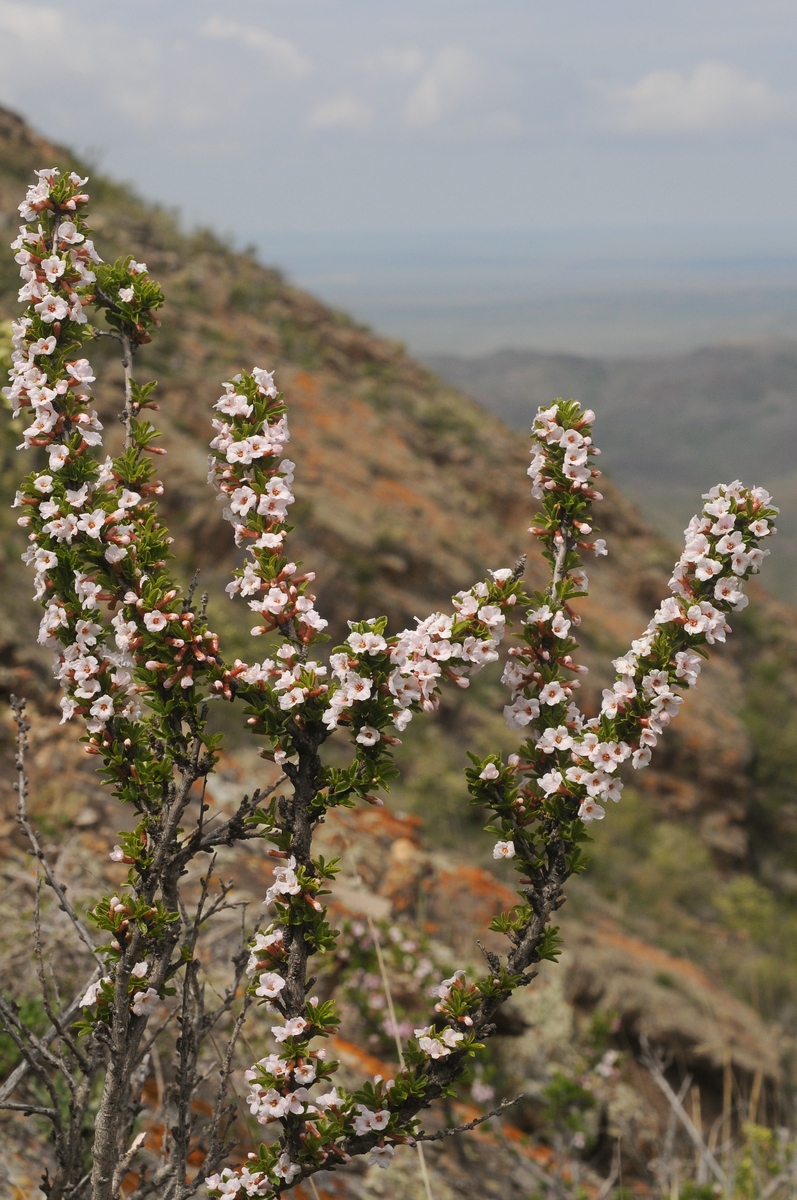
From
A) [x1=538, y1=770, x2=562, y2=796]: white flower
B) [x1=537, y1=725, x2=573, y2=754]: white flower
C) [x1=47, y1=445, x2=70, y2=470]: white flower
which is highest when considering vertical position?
[x1=47, y1=445, x2=70, y2=470]: white flower

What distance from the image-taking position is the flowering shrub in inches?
100

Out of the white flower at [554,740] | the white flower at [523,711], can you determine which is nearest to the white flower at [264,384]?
the white flower at [523,711]

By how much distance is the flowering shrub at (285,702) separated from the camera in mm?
2551

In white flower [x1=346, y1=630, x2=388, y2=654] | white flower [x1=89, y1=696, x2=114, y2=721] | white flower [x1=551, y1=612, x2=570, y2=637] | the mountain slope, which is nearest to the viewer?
white flower [x1=346, y1=630, x2=388, y2=654]

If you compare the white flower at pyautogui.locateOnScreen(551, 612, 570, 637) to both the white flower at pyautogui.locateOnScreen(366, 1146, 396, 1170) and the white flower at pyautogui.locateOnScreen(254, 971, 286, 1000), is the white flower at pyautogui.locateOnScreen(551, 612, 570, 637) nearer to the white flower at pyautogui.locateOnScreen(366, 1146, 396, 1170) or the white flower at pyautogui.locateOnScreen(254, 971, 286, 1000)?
the white flower at pyautogui.locateOnScreen(254, 971, 286, 1000)

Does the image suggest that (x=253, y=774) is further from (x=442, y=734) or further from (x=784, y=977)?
(x=784, y=977)

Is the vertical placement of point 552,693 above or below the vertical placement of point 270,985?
above

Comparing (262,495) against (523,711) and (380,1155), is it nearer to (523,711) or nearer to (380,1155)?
(523,711)

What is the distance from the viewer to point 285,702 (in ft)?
8.32

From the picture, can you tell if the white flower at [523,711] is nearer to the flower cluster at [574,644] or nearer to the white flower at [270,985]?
the flower cluster at [574,644]

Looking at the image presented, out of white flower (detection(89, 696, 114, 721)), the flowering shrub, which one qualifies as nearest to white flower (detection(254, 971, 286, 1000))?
the flowering shrub

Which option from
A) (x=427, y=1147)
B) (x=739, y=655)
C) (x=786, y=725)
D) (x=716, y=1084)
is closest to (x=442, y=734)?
(x=716, y=1084)

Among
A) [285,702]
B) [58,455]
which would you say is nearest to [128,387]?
[58,455]

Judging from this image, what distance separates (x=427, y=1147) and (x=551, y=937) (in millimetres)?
4380
